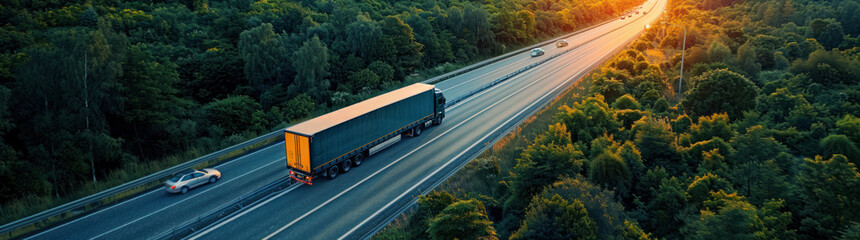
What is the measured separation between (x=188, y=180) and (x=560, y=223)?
21.4 m

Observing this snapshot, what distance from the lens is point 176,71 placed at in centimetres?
4631

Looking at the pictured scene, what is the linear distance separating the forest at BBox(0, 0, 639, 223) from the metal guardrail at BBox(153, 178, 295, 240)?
9.69 metres

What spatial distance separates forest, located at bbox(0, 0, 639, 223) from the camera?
28.9 m

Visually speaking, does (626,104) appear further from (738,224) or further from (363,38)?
(363,38)

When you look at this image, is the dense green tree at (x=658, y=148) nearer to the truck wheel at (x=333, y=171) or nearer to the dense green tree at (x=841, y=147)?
the dense green tree at (x=841, y=147)

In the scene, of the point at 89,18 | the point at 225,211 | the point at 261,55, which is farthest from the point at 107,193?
the point at 89,18

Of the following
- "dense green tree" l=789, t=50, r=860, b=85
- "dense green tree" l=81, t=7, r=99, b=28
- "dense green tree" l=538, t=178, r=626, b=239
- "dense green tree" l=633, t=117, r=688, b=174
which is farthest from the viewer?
"dense green tree" l=81, t=7, r=99, b=28

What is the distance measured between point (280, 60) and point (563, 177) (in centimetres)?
3665

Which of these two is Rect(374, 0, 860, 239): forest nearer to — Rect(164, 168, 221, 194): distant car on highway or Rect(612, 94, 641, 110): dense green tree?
Rect(612, 94, 641, 110): dense green tree

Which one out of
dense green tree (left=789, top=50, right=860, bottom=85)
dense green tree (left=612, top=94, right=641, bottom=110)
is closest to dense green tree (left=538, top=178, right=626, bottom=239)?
dense green tree (left=612, top=94, right=641, bottom=110)

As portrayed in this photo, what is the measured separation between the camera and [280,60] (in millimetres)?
47844

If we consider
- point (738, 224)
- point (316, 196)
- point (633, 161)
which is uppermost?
point (738, 224)

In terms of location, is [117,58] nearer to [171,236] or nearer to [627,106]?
[171,236]

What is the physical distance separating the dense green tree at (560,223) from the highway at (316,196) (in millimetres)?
8126
